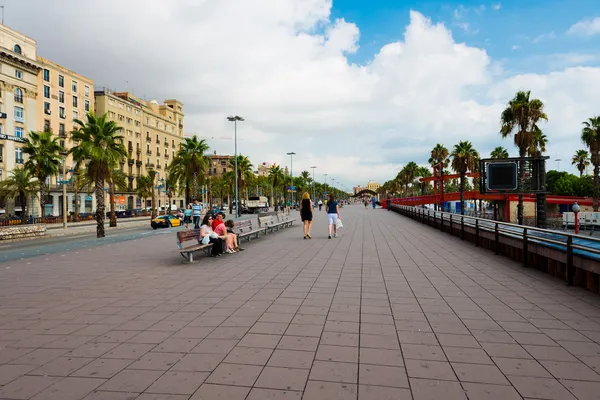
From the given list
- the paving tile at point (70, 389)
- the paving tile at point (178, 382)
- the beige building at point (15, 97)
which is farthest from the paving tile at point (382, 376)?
the beige building at point (15, 97)

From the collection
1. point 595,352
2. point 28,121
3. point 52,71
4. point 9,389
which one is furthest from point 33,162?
point 595,352

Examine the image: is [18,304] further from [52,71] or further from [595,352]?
[52,71]

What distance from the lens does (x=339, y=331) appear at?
15.7ft

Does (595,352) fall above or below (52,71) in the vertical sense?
below

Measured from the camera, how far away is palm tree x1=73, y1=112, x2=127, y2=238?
858 inches

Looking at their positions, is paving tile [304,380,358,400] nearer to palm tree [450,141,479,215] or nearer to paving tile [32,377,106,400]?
A: paving tile [32,377,106,400]

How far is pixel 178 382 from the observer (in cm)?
351

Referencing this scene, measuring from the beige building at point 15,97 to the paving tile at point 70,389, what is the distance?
52915mm

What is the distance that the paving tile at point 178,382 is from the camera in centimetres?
336

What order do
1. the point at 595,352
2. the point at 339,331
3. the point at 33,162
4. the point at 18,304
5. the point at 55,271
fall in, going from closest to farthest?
the point at 595,352 → the point at 339,331 → the point at 18,304 → the point at 55,271 → the point at 33,162

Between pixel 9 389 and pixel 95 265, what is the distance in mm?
7435

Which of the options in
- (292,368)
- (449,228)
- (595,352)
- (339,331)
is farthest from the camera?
(449,228)

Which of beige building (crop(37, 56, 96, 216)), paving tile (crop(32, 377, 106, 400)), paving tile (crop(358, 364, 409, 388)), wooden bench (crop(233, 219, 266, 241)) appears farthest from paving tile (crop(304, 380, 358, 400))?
beige building (crop(37, 56, 96, 216))

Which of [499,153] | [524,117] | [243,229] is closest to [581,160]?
[499,153]
